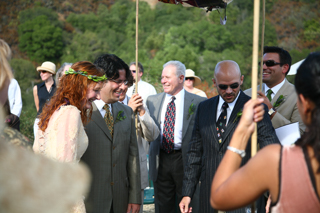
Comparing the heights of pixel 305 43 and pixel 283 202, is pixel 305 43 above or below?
above

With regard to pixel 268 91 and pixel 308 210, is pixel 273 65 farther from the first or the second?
pixel 308 210

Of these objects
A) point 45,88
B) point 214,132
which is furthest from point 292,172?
point 45,88

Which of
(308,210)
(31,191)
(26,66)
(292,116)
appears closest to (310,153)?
(308,210)

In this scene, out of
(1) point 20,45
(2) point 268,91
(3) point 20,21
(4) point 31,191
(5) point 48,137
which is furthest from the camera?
(3) point 20,21

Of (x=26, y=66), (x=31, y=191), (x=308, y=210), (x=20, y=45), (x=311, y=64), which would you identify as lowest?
Answer: (x=308, y=210)

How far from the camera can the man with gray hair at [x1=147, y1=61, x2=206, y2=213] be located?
5554mm

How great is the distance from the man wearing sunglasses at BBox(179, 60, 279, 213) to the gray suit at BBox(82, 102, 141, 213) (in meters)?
0.59

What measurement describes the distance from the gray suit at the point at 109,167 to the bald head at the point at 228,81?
1.06 metres

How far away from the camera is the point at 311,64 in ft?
5.96

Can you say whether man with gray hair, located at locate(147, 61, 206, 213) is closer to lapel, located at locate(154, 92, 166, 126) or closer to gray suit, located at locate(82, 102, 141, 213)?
lapel, located at locate(154, 92, 166, 126)

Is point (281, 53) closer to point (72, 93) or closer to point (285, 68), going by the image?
point (285, 68)

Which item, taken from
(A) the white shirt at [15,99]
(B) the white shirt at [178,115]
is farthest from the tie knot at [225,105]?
(A) the white shirt at [15,99]

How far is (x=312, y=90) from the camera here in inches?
70.7

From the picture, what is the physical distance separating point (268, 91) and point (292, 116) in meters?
0.51
